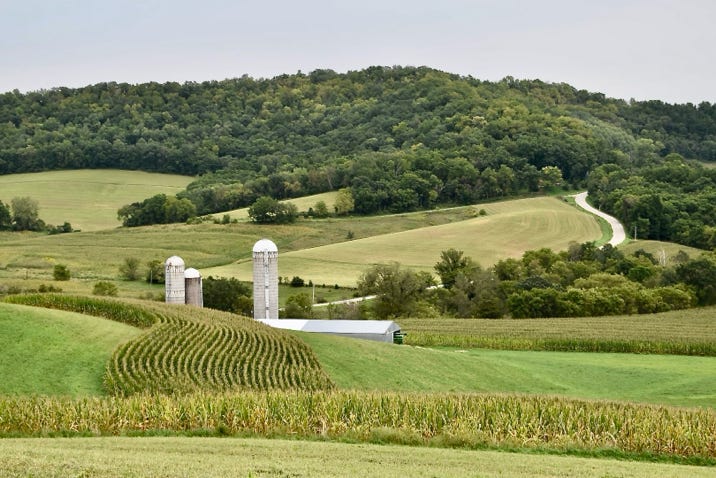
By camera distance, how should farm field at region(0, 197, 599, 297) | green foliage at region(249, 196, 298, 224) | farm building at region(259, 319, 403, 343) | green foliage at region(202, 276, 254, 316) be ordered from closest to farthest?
farm building at region(259, 319, 403, 343) → green foliage at region(202, 276, 254, 316) → farm field at region(0, 197, 599, 297) → green foliage at region(249, 196, 298, 224)

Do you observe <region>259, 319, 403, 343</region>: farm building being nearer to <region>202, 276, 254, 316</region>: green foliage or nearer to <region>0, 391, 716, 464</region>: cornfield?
<region>202, 276, 254, 316</region>: green foliage

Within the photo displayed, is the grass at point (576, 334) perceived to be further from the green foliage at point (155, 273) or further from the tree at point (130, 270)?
the tree at point (130, 270)

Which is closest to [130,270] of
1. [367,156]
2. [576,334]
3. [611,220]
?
[576,334]

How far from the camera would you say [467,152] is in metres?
169

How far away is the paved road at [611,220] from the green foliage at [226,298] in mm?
56399

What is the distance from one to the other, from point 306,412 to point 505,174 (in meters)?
128

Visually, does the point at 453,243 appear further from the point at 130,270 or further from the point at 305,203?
the point at 130,270

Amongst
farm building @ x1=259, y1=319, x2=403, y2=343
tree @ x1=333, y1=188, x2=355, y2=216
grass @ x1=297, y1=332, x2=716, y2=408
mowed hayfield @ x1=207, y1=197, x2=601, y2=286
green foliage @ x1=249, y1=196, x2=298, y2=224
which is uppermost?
tree @ x1=333, y1=188, x2=355, y2=216

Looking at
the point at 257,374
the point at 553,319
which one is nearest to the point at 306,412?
the point at 257,374

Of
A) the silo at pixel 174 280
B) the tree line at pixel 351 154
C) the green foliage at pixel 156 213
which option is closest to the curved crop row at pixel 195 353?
the silo at pixel 174 280

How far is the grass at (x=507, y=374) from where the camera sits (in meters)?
48.9

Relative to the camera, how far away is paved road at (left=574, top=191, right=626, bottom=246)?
13062 cm

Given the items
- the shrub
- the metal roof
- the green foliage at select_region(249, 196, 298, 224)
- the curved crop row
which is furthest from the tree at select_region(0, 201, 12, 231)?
the curved crop row

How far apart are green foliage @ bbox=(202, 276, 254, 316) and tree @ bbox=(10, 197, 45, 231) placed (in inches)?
2289
